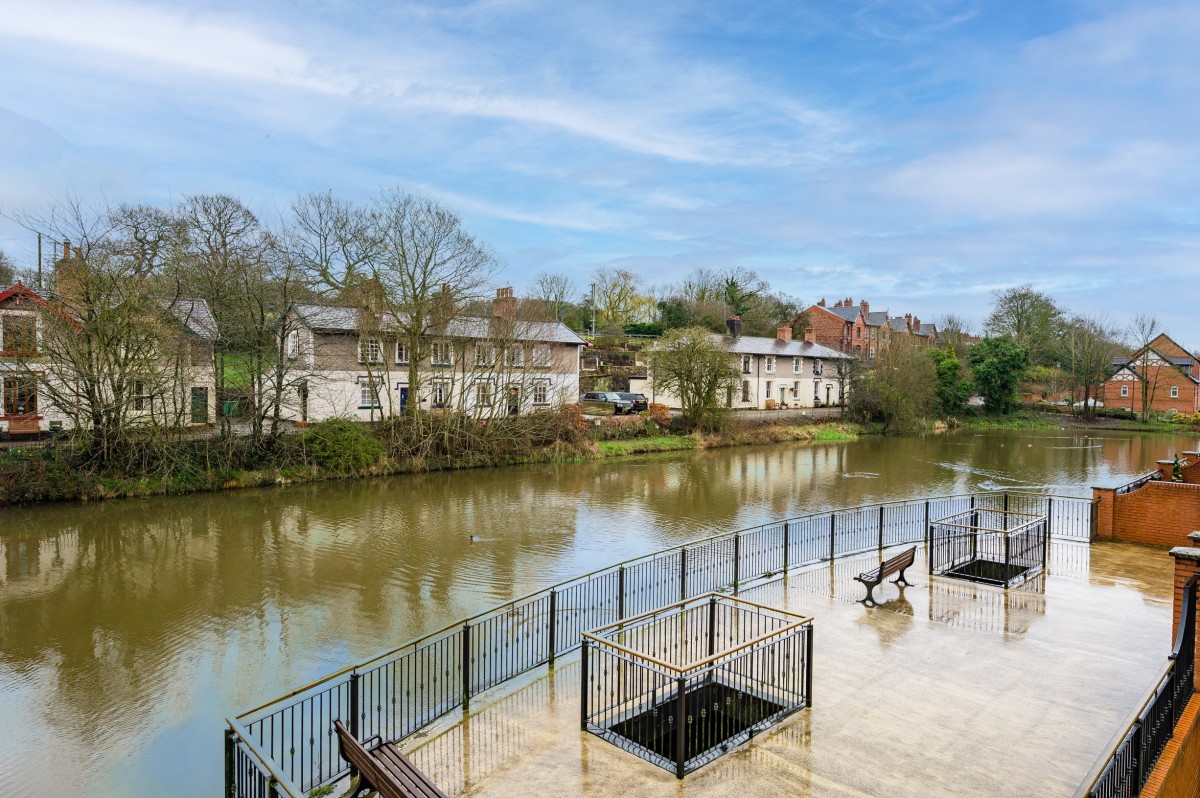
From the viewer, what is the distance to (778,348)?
56.5 meters

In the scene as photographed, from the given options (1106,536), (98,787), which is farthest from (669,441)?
(98,787)

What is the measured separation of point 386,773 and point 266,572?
12.0 metres

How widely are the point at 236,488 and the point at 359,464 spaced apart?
431 cm

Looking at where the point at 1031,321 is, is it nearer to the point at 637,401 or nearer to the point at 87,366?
the point at 637,401

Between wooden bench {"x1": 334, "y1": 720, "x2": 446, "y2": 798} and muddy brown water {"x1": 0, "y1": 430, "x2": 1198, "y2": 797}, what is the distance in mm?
2912

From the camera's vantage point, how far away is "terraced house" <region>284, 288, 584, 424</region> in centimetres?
3172

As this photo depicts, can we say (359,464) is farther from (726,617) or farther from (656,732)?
(656,732)

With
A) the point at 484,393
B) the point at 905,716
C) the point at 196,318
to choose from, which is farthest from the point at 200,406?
the point at 905,716

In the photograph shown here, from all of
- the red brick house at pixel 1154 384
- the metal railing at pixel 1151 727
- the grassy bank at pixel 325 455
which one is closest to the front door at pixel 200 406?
the grassy bank at pixel 325 455

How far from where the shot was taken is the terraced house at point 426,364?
31.7m

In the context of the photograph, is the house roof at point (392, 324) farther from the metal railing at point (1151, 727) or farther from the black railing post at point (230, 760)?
the metal railing at point (1151, 727)

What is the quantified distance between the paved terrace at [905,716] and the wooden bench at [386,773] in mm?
916

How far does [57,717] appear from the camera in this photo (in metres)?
9.37

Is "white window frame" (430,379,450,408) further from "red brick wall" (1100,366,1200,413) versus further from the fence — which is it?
"red brick wall" (1100,366,1200,413)
